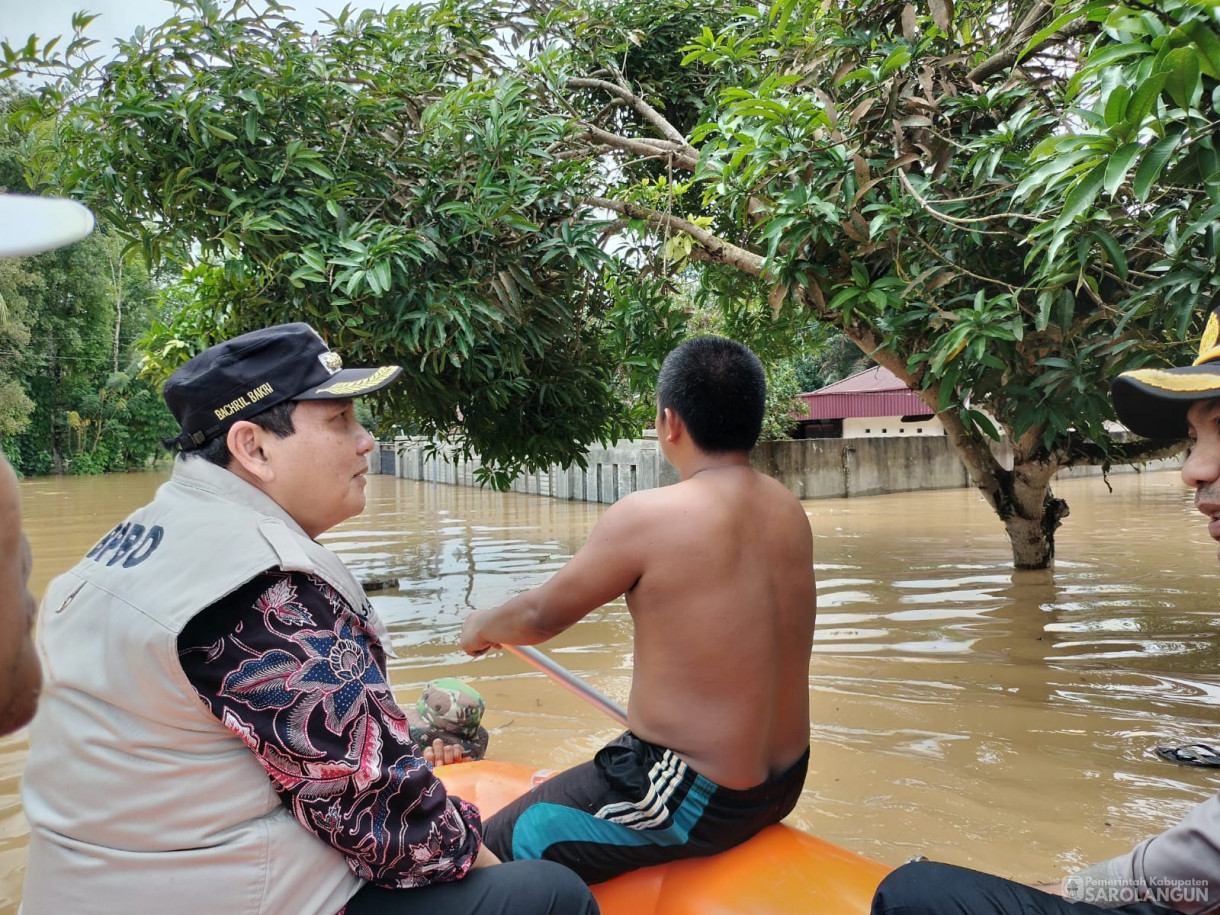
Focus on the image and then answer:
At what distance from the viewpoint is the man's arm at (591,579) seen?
2.25m

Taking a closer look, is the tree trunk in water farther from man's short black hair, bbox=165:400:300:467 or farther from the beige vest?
the beige vest

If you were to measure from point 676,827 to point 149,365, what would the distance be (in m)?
6.60

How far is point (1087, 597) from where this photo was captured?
25.5ft

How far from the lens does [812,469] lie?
58.5ft

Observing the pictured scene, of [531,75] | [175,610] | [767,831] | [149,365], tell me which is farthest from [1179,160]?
[149,365]

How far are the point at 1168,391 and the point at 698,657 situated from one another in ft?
3.70

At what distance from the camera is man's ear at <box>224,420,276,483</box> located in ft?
5.93

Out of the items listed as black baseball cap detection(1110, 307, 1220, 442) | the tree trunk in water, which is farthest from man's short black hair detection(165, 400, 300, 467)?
the tree trunk in water

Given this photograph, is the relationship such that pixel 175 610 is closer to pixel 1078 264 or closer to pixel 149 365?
pixel 1078 264

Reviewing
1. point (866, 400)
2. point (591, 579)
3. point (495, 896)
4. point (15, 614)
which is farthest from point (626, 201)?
point (866, 400)

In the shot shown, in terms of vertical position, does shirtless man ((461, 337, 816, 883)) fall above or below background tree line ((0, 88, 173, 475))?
below

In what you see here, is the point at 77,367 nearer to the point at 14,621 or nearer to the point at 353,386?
the point at 353,386

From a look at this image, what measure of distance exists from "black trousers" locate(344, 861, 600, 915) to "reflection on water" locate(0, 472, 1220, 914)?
2.11 ft

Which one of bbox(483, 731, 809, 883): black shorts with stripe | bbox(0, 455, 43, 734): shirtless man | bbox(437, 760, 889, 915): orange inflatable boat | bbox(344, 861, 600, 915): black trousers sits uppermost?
bbox(0, 455, 43, 734): shirtless man
